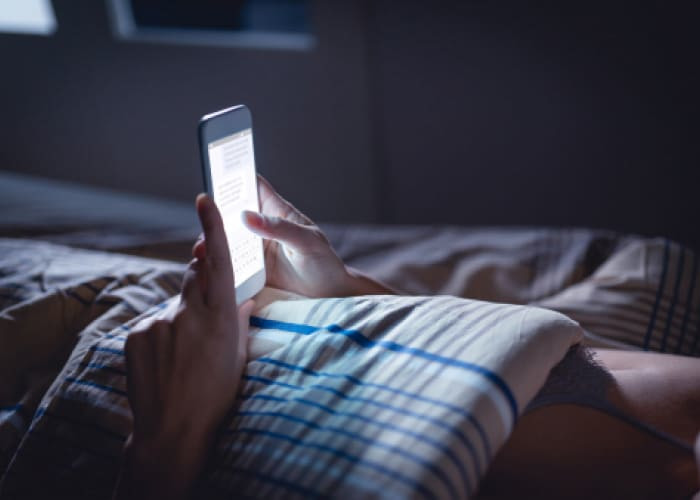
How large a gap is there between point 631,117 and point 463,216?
58 cm

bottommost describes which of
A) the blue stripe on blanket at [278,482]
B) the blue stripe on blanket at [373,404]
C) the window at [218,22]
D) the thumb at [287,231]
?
the blue stripe on blanket at [278,482]

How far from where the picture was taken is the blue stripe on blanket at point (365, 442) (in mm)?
511

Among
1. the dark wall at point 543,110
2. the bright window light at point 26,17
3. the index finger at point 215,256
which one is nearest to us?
the index finger at point 215,256

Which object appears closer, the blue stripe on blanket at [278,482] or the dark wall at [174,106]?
the blue stripe on blanket at [278,482]

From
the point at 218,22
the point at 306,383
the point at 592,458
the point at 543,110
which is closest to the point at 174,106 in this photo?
the point at 218,22

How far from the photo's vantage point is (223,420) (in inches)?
24.7

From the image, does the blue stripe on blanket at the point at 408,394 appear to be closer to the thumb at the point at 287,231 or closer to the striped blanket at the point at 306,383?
the striped blanket at the point at 306,383

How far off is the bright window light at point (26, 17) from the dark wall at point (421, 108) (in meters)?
0.05

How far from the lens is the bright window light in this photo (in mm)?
2319

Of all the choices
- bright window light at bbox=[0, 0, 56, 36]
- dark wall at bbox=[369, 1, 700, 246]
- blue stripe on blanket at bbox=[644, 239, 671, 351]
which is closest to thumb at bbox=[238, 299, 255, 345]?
blue stripe on blanket at bbox=[644, 239, 671, 351]

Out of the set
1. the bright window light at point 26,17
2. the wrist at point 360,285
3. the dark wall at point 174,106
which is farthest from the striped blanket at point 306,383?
the bright window light at point 26,17

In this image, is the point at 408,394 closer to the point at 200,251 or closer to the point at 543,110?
the point at 200,251

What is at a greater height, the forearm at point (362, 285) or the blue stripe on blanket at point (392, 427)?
the blue stripe on blanket at point (392, 427)

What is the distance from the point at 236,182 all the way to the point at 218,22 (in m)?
1.66
